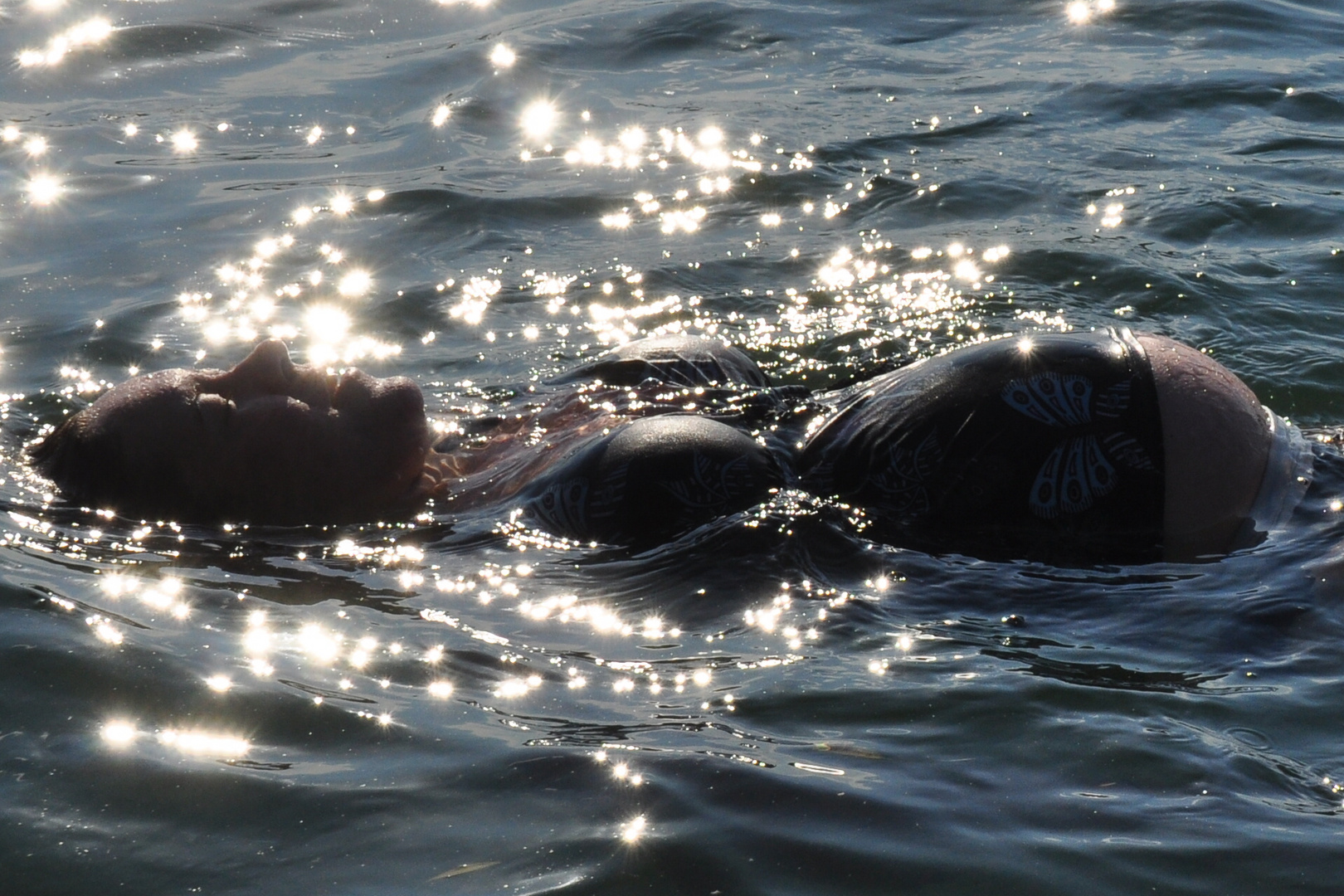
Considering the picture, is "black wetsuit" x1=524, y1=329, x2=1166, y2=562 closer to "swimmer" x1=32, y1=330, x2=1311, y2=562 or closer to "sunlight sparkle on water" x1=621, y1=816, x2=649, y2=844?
"swimmer" x1=32, y1=330, x2=1311, y2=562

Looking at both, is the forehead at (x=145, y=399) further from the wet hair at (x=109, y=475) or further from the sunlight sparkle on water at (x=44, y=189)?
the sunlight sparkle on water at (x=44, y=189)

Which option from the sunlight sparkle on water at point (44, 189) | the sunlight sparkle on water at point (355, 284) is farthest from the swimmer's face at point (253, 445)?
the sunlight sparkle on water at point (44, 189)

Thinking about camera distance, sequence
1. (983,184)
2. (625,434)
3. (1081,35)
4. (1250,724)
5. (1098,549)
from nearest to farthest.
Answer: (1250,724) → (1098,549) → (625,434) → (983,184) → (1081,35)

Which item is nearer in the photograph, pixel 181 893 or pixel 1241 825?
pixel 181 893

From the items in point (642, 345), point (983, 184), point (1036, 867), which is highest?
point (983, 184)

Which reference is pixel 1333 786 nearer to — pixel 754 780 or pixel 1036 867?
pixel 1036 867

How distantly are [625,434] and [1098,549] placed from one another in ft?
4.38

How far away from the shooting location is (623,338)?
6270 millimetres

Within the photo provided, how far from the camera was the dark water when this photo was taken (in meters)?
2.71

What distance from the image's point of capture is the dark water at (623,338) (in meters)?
2.71

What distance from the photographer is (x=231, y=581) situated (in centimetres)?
391

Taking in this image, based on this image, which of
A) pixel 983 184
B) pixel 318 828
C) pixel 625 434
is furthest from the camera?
pixel 983 184

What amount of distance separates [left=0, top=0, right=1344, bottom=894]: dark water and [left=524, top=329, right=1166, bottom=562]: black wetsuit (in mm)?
99

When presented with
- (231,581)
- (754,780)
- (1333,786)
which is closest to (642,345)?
(231,581)
